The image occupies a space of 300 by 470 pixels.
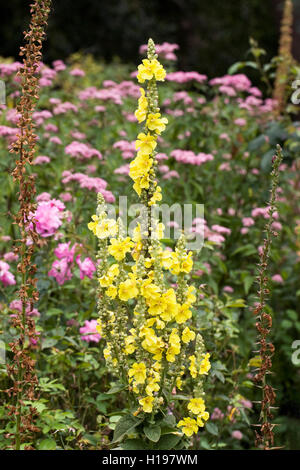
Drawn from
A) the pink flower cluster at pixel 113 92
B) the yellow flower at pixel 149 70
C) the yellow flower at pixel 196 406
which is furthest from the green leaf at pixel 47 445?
the pink flower cluster at pixel 113 92

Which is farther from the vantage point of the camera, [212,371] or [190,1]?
[190,1]

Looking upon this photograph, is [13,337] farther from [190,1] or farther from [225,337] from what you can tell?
[190,1]

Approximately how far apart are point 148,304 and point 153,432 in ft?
1.26

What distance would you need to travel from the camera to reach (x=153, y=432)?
6.03ft

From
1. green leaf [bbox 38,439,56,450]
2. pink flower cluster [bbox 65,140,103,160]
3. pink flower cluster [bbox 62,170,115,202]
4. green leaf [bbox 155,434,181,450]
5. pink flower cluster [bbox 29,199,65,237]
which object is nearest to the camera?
green leaf [bbox 155,434,181,450]

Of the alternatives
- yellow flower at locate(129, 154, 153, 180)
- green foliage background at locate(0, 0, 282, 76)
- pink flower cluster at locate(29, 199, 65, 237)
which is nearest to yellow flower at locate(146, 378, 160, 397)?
yellow flower at locate(129, 154, 153, 180)

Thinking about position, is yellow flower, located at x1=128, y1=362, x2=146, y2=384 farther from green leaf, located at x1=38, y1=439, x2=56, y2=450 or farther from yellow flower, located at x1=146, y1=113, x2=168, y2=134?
yellow flower, located at x1=146, y1=113, x2=168, y2=134

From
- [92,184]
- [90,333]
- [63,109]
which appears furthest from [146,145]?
[63,109]

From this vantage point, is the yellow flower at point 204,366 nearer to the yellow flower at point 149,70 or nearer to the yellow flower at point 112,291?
the yellow flower at point 112,291

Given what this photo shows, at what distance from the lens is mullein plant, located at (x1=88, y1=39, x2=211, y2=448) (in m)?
1.81

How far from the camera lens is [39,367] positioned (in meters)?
2.73

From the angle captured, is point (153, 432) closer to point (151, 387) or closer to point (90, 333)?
point (151, 387)
